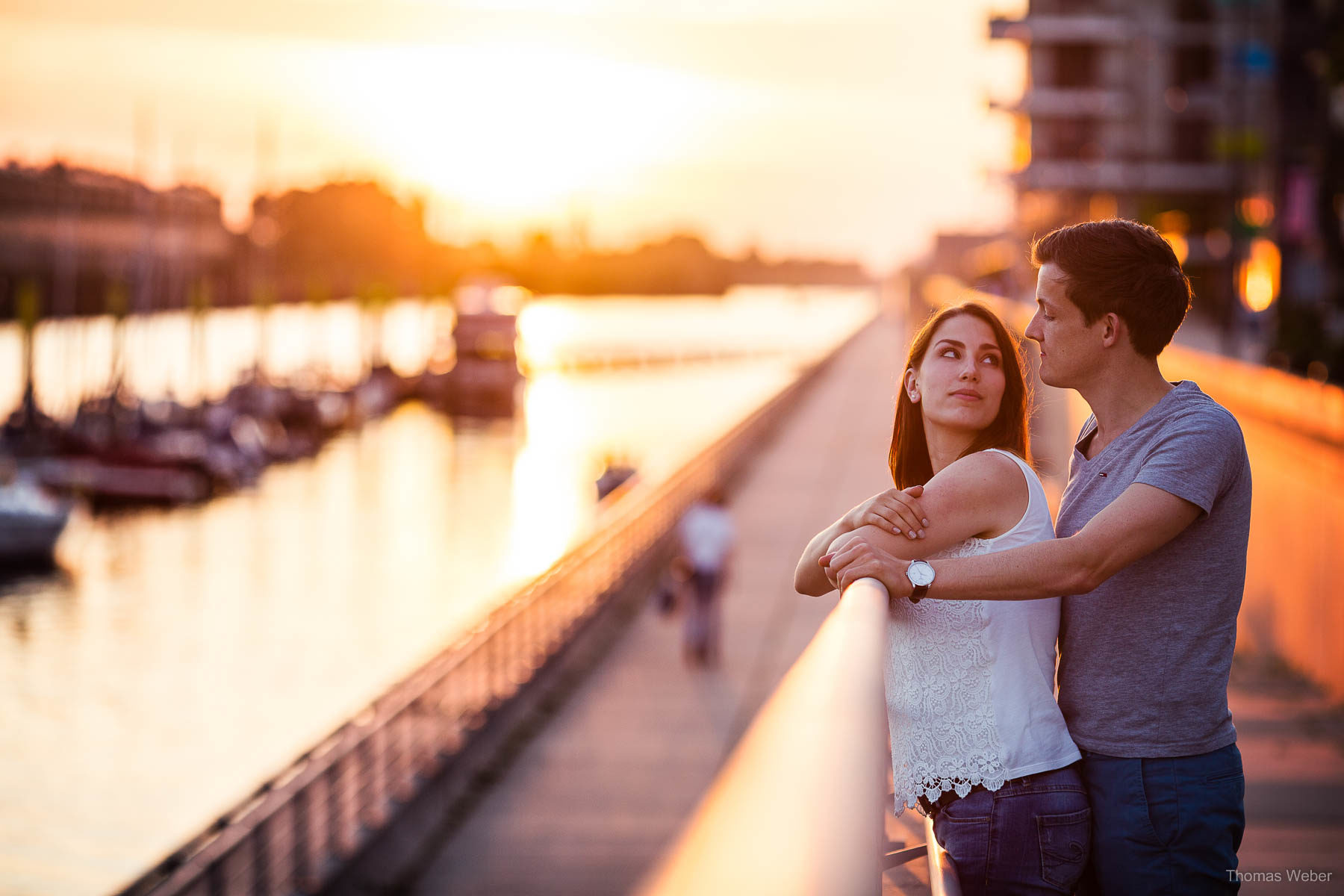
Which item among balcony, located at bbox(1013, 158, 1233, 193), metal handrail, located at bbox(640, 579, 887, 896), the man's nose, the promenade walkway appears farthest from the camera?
balcony, located at bbox(1013, 158, 1233, 193)

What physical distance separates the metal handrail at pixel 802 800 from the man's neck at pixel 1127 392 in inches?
41.1

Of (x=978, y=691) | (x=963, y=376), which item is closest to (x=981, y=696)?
(x=978, y=691)

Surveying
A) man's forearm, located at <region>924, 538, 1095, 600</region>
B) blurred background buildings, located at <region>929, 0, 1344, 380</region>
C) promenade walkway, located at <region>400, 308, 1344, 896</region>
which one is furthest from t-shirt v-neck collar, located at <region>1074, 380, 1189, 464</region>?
blurred background buildings, located at <region>929, 0, 1344, 380</region>

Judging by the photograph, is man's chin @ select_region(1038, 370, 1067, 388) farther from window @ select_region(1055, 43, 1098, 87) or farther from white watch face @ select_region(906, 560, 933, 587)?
window @ select_region(1055, 43, 1098, 87)

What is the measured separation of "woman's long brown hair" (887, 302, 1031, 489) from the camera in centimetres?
278

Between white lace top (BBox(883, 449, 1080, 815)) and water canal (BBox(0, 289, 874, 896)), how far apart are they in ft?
45.8

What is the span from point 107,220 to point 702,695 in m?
143

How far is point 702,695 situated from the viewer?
50.2ft

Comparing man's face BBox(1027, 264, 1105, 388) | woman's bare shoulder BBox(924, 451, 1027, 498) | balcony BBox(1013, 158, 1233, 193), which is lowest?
woman's bare shoulder BBox(924, 451, 1027, 498)

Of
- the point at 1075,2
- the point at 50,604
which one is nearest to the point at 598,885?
the point at 50,604

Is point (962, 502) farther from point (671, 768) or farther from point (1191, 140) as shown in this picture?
point (1191, 140)

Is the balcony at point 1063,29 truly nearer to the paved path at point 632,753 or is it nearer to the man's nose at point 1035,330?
the paved path at point 632,753

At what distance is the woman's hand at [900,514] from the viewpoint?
2.56 m

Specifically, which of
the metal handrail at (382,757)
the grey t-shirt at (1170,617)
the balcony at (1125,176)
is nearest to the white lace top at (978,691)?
the grey t-shirt at (1170,617)
